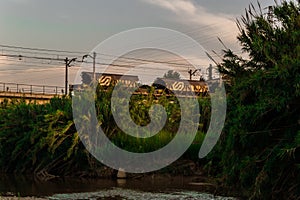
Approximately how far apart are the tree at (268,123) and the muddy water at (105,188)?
5.42 metres

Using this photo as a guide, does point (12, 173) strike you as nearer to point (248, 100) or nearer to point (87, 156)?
point (87, 156)

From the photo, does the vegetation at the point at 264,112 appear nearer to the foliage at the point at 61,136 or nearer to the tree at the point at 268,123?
the tree at the point at 268,123

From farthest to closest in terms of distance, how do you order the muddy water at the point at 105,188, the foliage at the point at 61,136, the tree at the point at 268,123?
the foliage at the point at 61,136, the muddy water at the point at 105,188, the tree at the point at 268,123

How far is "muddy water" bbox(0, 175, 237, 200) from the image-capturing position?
49.9 ft

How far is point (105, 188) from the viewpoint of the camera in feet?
57.0

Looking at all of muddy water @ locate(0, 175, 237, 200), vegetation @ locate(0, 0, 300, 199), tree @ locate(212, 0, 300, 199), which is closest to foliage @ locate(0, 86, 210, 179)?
muddy water @ locate(0, 175, 237, 200)

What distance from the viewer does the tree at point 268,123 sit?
7977 millimetres

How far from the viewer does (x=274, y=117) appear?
8312mm

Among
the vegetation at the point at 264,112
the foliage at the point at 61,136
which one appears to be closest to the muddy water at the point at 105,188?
the foliage at the point at 61,136

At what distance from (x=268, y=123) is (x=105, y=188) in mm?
10064

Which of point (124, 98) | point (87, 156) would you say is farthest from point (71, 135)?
point (124, 98)

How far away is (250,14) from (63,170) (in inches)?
575

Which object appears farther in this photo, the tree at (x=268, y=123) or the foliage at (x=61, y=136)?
the foliage at (x=61, y=136)

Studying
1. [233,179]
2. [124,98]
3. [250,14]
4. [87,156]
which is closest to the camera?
[233,179]
